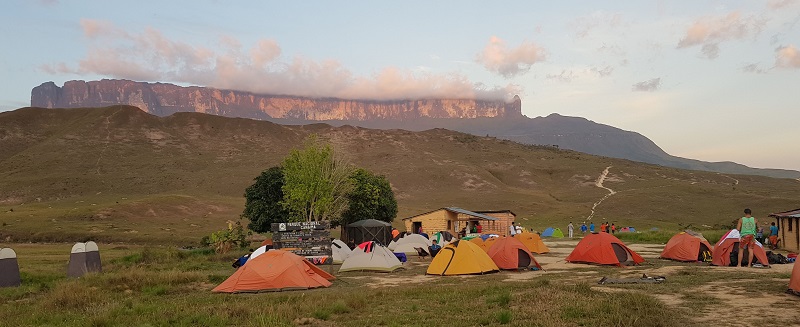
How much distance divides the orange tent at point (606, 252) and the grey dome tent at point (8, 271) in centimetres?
2129

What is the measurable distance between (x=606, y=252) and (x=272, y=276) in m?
13.7

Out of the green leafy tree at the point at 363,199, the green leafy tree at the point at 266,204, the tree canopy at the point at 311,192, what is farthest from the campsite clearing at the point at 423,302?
the green leafy tree at the point at 363,199

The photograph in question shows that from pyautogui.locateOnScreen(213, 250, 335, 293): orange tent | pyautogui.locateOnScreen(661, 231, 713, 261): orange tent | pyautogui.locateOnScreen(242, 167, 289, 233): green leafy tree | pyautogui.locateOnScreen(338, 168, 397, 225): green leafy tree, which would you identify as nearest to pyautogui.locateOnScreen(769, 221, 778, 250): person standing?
pyautogui.locateOnScreen(661, 231, 713, 261): orange tent

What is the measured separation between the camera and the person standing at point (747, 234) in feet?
62.7

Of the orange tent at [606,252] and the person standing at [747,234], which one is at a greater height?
the person standing at [747,234]

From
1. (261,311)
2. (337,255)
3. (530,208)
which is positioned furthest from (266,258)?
(530,208)

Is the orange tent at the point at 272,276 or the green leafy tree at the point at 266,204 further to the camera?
the green leafy tree at the point at 266,204

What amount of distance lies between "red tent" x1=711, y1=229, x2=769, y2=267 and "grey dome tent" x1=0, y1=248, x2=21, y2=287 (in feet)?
82.0

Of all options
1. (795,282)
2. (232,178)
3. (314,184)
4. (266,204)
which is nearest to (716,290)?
(795,282)

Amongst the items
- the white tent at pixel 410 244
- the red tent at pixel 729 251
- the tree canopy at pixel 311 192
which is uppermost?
the tree canopy at pixel 311 192

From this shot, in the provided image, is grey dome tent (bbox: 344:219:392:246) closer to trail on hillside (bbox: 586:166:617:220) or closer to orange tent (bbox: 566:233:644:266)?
orange tent (bbox: 566:233:644:266)

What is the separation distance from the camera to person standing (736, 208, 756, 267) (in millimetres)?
19125

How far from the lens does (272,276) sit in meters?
17.1

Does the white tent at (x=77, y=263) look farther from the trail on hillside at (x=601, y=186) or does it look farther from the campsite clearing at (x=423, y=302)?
the trail on hillside at (x=601, y=186)
